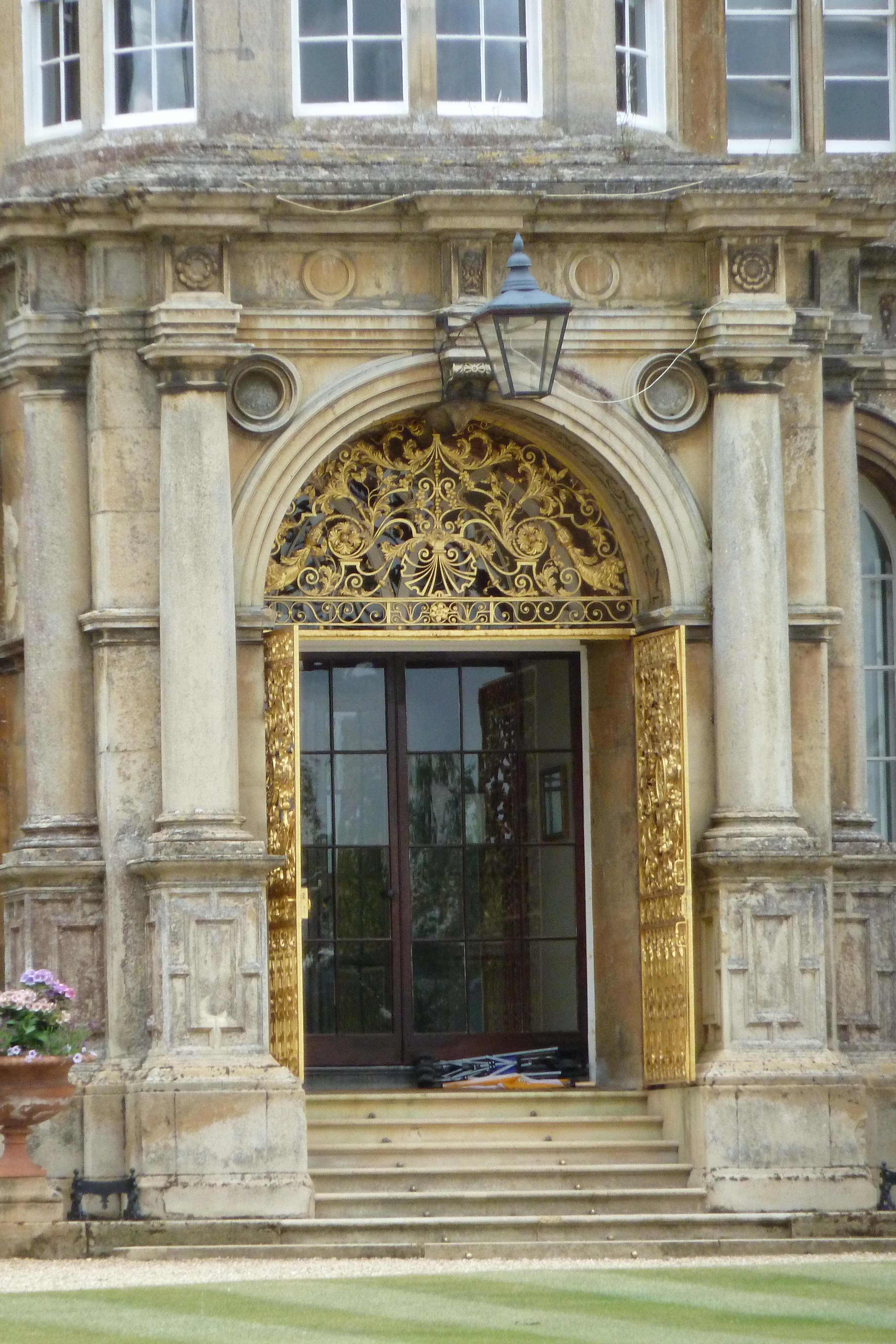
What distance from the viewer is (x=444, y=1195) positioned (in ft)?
54.9

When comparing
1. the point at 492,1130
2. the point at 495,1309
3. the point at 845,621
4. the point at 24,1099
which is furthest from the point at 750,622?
the point at 495,1309

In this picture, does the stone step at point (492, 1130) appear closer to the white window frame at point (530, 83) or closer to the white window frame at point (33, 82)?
the white window frame at point (530, 83)

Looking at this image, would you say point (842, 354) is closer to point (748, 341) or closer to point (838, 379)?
point (838, 379)

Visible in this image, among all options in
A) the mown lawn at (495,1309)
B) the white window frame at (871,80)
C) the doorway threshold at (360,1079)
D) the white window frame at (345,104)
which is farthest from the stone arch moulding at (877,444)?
the mown lawn at (495,1309)

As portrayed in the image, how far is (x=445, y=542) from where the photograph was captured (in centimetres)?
1811

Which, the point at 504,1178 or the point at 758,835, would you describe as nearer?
the point at 504,1178

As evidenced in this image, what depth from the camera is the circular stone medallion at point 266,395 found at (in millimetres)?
17375

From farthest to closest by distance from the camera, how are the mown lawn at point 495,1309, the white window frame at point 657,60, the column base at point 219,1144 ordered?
the white window frame at point 657,60
the column base at point 219,1144
the mown lawn at point 495,1309

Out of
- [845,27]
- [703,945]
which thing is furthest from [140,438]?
[845,27]

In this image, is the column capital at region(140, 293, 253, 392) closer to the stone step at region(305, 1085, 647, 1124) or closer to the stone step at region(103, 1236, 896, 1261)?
the stone step at region(305, 1085, 647, 1124)

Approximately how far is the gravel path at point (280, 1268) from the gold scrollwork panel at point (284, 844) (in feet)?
5.85

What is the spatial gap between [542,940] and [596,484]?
277cm

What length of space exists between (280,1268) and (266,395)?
4.68m

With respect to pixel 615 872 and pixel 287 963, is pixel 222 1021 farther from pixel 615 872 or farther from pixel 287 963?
pixel 615 872
